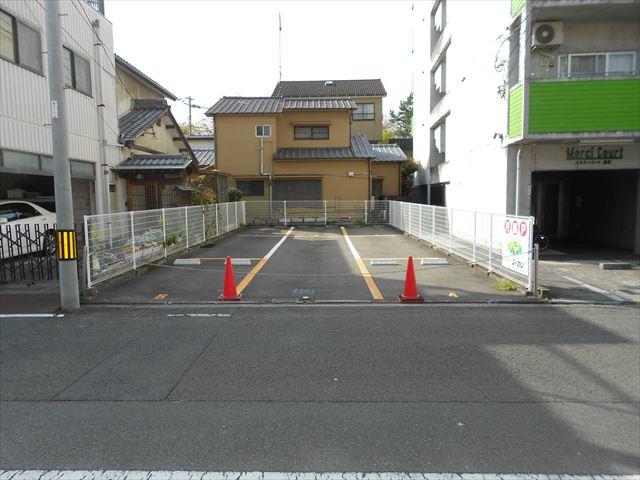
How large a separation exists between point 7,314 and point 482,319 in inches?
293

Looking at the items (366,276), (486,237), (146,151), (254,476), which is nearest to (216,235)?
(146,151)

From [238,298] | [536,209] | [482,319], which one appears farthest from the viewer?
[536,209]

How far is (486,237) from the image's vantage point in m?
11.0

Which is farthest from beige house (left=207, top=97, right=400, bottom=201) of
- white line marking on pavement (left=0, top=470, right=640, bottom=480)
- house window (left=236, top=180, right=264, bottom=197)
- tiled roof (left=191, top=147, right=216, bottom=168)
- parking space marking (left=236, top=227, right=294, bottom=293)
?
white line marking on pavement (left=0, top=470, right=640, bottom=480)

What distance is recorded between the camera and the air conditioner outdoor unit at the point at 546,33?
12.6 meters

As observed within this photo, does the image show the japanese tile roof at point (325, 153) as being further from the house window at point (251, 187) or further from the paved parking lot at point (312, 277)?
the paved parking lot at point (312, 277)

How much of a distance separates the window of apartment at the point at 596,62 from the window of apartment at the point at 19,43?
13.9m

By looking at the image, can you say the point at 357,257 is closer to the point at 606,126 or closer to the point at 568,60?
the point at 606,126

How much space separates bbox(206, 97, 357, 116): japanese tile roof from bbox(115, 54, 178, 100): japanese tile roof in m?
4.61

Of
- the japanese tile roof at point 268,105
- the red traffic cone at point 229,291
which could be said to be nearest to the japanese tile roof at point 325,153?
the japanese tile roof at point 268,105

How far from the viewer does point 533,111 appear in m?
12.2

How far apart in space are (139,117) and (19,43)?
23.0 ft

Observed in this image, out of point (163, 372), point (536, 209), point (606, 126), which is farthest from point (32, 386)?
point (536, 209)

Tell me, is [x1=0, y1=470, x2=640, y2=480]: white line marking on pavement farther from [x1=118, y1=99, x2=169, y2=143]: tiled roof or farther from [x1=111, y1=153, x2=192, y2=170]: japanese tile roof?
[x1=118, y1=99, x2=169, y2=143]: tiled roof
